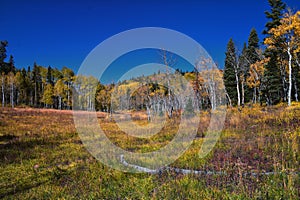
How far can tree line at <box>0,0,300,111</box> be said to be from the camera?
28241 mm

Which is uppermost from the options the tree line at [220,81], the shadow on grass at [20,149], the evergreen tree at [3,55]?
the evergreen tree at [3,55]

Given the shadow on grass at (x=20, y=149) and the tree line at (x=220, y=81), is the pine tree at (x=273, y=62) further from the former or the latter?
the shadow on grass at (x=20, y=149)

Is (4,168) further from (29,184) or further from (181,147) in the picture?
(181,147)

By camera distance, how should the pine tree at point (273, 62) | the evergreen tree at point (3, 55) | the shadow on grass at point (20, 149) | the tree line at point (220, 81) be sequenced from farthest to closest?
the evergreen tree at point (3, 55), the pine tree at point (273, 62), the tree line at point (220, 81), the shadow on grass at point (20, 149)

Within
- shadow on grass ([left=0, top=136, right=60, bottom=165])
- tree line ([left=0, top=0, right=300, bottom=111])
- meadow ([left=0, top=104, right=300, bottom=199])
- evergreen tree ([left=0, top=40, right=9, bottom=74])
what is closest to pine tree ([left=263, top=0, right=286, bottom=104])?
tree line ([left=0, top=0, right=300, bottom=111])

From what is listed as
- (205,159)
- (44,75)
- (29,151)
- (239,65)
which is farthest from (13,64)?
(205,159)

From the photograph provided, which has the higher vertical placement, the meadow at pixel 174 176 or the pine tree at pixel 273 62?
the pine tree at pixel 273 62

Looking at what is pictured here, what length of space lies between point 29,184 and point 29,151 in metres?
4.83

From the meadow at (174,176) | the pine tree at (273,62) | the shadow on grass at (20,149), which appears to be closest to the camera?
the meadow at (174,176)

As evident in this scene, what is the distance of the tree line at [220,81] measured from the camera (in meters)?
28.2

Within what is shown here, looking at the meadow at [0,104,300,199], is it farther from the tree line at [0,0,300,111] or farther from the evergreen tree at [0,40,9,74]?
the evergreen tree at [0,40,9,74]

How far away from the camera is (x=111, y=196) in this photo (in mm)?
4895

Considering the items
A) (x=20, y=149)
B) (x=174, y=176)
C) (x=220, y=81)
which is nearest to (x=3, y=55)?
(x=220, y=81)

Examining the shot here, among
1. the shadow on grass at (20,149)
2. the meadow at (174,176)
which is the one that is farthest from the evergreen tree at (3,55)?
→ the meadow at (174,176)
